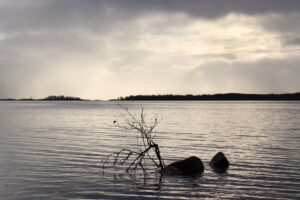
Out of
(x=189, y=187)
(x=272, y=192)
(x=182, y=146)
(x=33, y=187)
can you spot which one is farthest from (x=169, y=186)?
(x=182, y=146)

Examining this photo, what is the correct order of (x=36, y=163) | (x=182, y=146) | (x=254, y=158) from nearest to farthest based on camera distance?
(x=36, y=163) → (x=254, y=158) → (x=182, y=146)

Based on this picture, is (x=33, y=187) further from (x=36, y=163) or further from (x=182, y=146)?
(x=182, y=146)

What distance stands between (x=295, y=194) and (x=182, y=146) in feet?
57.1

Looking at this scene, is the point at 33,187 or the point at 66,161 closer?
the point at 33,187

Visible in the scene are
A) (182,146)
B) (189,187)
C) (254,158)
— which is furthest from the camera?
(182,146)

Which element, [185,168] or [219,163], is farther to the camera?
[219,163]

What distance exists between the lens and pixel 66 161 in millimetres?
24625

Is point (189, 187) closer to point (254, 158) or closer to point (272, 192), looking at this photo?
point (272, 192)

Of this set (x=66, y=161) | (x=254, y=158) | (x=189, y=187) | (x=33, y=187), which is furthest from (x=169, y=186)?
(x=254, y=158)

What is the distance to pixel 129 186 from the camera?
59.2ft

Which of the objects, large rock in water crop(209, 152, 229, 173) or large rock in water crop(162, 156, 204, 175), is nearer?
large rock in water crop(162, 156, 204, 175)

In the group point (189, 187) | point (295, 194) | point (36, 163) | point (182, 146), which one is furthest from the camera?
point (182, 146)

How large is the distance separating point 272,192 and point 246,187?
1.36 meters

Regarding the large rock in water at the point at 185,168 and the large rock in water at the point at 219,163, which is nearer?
the large rock in water at the point at 185,168
